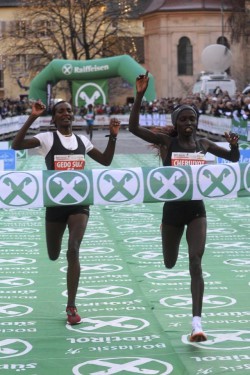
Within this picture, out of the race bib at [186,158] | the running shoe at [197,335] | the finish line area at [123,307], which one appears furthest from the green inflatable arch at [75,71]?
the running shoe at [197,335]

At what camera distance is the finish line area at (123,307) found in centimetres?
806

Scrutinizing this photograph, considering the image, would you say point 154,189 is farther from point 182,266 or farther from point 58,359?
point 182,266

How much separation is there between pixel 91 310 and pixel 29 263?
310 centimetres

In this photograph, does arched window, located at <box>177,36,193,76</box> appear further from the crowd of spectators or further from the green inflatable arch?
the green inflatable arch

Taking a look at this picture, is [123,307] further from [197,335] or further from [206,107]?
[206,107]

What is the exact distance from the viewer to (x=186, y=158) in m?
9.10

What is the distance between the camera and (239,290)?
1098 cm

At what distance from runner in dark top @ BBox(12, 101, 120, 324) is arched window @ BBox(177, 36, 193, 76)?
85.0m

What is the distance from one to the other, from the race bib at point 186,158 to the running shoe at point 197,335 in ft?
4.75

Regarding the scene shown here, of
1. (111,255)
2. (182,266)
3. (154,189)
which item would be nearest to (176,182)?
(154,189)

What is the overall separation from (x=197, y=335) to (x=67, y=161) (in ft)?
6.46

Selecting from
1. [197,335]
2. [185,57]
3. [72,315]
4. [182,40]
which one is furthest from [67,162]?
[185,57]

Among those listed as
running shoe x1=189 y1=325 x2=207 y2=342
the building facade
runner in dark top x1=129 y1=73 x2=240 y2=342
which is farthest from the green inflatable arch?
running shoe x1=189 y1=325 x2=207 y2=342

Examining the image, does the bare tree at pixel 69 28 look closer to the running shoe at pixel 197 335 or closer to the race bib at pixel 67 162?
the race bib at pixel 67 162
